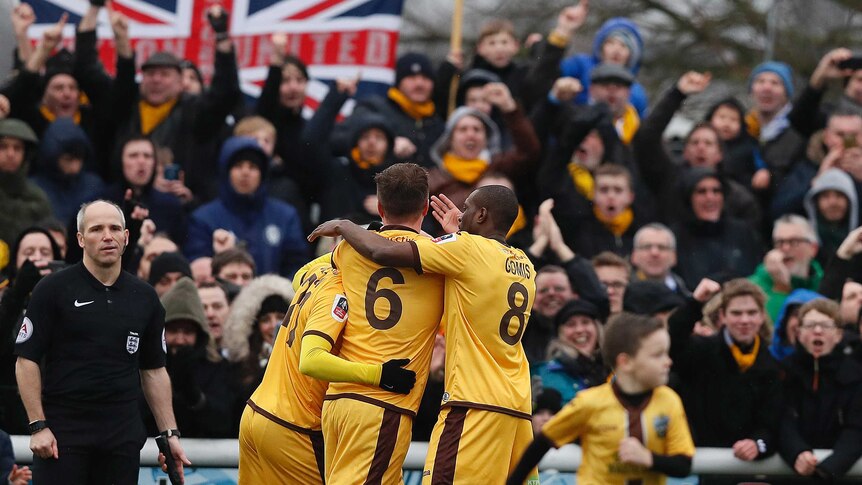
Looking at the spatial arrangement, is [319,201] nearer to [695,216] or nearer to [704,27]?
[695,216]

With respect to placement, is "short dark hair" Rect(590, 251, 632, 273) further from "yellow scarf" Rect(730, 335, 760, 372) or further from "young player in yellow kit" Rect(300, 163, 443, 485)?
"young player in yellow kit" Rect(300, 163, 443, 485)

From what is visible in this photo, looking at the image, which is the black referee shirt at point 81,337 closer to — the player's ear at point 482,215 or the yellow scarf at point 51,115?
the player's ear at point 482,215

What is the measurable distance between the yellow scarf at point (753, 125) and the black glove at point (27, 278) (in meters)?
7.54

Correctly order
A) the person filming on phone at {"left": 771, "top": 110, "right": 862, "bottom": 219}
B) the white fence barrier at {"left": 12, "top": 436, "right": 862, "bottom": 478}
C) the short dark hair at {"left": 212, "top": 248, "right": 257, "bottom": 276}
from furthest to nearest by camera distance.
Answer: the person filming on phone at {"left": 771, "top": 110, "right": 862, "bottom": 219}
the short dark hair at {"left": 212, "top": 248, "right": 257, "bottom": 276}
the white fence barrier at {"left": 12, "top": 436, "right": 862, "bottom": 478}

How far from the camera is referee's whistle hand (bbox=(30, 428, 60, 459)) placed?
350 inches

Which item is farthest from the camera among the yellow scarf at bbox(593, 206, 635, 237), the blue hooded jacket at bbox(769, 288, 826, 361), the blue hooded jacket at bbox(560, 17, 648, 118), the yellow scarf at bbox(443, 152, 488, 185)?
the blue hooded jacket at bbox(560, 17, 648, 118)

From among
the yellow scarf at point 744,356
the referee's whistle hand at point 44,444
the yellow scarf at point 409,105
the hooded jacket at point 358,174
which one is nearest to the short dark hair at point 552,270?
the yellow scarf at point 744,356

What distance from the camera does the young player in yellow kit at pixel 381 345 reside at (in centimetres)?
850

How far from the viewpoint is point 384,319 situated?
8.66 meters

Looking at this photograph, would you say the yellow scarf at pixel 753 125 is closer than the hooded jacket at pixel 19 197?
No

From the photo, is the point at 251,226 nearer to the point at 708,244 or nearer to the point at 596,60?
the point at 708,244

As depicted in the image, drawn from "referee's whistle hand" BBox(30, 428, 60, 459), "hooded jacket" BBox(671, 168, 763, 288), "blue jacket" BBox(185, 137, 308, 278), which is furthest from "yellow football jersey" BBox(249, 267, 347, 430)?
"hooded jacket" BBox(671, 168, 763, 288)

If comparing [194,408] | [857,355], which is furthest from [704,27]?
[194,408]

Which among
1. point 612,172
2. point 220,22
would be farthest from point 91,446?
point 612,172
